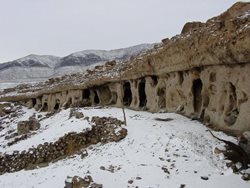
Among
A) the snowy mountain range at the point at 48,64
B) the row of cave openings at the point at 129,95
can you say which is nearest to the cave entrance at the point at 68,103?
the row of cave openings at the point at 129,95

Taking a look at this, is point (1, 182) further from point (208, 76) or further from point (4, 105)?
point (4, 105)

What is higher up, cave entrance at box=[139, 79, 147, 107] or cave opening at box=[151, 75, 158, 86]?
cave opening at box=[151, 75, 158, 86]

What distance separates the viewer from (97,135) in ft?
61.2

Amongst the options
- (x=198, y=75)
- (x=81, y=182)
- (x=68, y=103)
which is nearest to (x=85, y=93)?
(x=68, y=103)

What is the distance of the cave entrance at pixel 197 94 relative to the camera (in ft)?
65.7

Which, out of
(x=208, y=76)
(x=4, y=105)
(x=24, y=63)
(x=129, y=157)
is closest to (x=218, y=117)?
(x=208, y=76)

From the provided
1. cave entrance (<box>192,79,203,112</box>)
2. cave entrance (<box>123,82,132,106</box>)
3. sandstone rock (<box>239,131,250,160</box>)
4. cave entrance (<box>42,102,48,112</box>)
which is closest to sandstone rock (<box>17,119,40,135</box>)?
cave entrance (<box>123,82,132,106</box>)

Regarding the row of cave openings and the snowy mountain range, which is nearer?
the row of cave openings

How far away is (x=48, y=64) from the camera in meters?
114

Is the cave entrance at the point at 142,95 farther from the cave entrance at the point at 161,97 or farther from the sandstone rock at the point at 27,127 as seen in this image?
the sandstone rock at the point at 27,127

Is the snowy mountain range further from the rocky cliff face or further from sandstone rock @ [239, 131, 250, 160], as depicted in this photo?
sandstone rock @ [239, 131, 250, 160]

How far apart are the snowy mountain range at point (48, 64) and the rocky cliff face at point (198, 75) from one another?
73.1 metres

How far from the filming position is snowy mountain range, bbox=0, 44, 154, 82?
105 metres

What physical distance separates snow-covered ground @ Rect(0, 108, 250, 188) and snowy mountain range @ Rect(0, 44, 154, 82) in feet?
276
